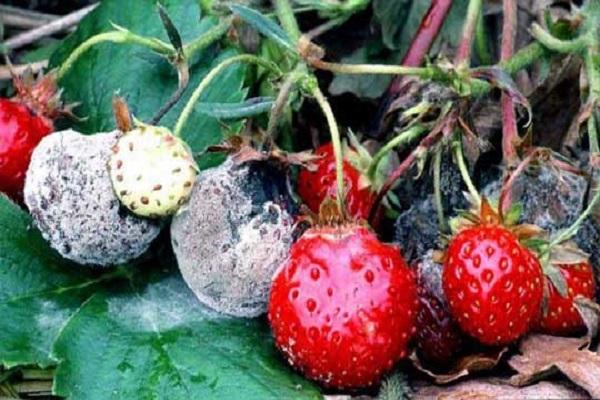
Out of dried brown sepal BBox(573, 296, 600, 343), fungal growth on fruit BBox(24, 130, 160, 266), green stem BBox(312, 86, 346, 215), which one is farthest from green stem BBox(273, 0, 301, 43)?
dried brown sepal BBox(573, 296, 600, 343)

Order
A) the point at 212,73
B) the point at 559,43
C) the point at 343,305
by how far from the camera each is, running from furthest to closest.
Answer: the point at 559,43 → the point at 212,73 → the point at 343,305

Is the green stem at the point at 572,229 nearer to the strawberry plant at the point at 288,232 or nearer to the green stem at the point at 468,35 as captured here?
the strawberry plant at the point at 288,232

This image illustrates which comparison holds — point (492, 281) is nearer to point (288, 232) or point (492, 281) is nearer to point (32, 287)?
point (288, 232)

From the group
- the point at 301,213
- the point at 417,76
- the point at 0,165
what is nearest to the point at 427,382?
the point at 301,213

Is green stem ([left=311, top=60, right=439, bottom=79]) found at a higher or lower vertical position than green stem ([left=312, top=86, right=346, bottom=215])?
higher

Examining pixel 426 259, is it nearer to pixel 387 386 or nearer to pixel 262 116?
pixel 387 386

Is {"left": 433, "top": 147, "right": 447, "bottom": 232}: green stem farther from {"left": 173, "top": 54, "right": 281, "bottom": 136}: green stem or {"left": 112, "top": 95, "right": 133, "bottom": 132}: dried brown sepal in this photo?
{"left": 112, "top": 95, "right": 133, "bottom": 132}: dried brown sepal

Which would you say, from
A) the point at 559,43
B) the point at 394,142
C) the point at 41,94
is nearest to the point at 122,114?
the point at 41,94
